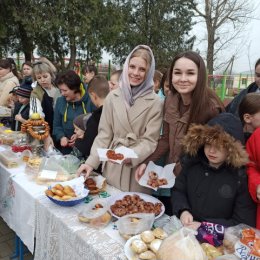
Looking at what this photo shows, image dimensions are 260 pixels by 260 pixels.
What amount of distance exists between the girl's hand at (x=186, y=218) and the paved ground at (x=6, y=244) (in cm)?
163

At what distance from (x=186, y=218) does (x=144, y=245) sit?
0.38 meters

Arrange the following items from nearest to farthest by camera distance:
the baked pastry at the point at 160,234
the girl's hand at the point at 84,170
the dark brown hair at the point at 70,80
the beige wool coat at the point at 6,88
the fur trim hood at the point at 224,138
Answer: the baked pastry at the point at 160,234, the fur trim hood at the point at 224,138, the girl's hand at the point at 84,170, the dark brown hair at the point at 70,80, the beige wool coat at the point at 6,88

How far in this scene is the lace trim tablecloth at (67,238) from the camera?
1.42m

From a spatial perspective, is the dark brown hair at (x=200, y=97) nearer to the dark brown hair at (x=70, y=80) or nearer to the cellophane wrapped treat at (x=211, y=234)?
the cellophane wrapped treat at (x=211, y=234)

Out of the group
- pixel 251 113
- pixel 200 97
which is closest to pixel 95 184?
pixel 200 97

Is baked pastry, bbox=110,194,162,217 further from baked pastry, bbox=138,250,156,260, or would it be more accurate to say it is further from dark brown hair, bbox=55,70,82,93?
dark brown hair, bbox=55,70,82,93

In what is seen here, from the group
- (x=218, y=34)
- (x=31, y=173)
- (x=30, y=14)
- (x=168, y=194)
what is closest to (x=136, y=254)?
(x=168, y=194)

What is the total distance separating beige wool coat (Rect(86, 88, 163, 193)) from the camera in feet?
6.66

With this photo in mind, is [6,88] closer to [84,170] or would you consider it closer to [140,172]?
[84,170]

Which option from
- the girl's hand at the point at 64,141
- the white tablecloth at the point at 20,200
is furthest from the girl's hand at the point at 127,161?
the girl's hand at the point at 64,141

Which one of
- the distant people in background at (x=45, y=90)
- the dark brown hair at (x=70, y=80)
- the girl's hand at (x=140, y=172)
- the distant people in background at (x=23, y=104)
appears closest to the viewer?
the girl's hand at (x=140, y=172)

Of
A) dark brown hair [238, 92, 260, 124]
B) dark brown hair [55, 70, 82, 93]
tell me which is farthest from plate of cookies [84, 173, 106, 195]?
dark brown hair [55, 70, 82, 93]

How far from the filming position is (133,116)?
2.04 m

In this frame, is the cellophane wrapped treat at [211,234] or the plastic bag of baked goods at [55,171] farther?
the plastic bag of baked goods at [55,171]
